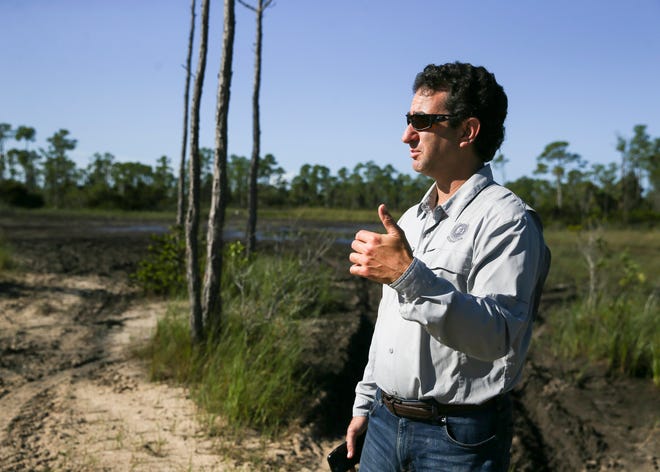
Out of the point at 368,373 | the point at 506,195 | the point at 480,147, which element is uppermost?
the point at 480,147

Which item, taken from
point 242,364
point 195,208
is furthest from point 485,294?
point 195,208

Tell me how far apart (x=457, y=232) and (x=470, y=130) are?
0.33 m

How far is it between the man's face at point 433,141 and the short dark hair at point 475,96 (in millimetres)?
25

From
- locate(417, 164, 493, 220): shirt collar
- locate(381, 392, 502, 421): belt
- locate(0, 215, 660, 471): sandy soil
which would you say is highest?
locate(417, 164, 493, 220): shirt collar

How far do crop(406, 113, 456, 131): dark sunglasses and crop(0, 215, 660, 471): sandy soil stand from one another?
2804 mm

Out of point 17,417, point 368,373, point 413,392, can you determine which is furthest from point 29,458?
point 413,392

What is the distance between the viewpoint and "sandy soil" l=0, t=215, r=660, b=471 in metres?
4.21

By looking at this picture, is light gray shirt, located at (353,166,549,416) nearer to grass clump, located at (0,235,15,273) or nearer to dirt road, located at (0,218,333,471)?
dirt road, located at (0,218,333,471)

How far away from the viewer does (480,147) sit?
194 cm

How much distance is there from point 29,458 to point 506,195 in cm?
360

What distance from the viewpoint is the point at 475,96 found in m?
1.89

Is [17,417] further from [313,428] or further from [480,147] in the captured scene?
[480,147]

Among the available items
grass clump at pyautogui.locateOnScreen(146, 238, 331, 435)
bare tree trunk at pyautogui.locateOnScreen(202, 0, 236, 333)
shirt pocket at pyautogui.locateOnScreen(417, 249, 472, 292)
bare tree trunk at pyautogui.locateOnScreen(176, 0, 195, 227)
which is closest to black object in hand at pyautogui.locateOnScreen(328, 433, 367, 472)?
shirt pocket at pyautogui.locateOnScreen(417, 249, 472, 292)

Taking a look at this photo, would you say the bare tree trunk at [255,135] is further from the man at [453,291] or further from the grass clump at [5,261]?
the man at [453,291]
